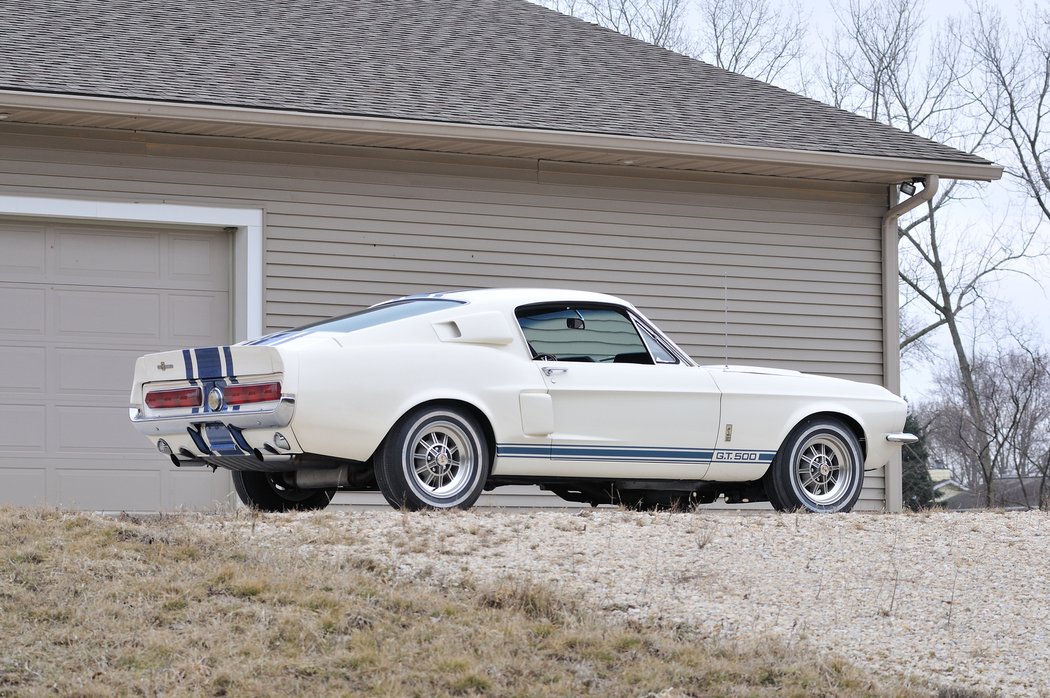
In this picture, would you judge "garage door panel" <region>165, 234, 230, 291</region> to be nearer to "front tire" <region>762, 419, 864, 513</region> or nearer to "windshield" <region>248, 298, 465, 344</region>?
"windshield" <region>248, 298, 465, 344</region>

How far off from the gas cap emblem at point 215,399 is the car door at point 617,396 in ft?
6.21

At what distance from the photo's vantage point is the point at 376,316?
28.7ft

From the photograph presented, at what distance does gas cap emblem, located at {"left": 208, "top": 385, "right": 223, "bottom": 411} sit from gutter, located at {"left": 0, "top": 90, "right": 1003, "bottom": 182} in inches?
157

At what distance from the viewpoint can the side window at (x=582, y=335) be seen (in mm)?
9016

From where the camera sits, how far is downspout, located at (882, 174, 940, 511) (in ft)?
44.7

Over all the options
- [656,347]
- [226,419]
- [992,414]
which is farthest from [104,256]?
[992,414]

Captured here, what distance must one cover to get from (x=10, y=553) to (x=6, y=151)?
571cm

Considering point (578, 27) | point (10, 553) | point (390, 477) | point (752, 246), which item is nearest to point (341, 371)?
point (390, 477)

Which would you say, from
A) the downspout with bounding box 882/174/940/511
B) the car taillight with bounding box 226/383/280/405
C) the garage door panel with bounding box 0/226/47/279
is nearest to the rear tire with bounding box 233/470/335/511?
the car taillight with bounding box 226/383/280/405

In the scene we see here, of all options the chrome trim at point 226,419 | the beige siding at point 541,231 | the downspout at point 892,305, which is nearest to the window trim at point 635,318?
the chrome trim at point 226,419

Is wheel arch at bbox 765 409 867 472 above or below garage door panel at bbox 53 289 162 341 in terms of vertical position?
below

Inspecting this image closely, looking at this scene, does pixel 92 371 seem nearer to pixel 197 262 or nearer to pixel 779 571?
pixel 197 262

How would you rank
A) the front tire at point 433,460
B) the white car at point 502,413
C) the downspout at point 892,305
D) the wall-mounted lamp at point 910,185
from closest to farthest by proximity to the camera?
the white car at point 502,413 → the front tire at point 433,460 → the downspout at point 892,305 → the wall-mounted lamp at point 910,185

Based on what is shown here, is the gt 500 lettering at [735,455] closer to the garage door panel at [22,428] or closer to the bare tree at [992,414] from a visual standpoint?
the garage door panel at [22,428]
